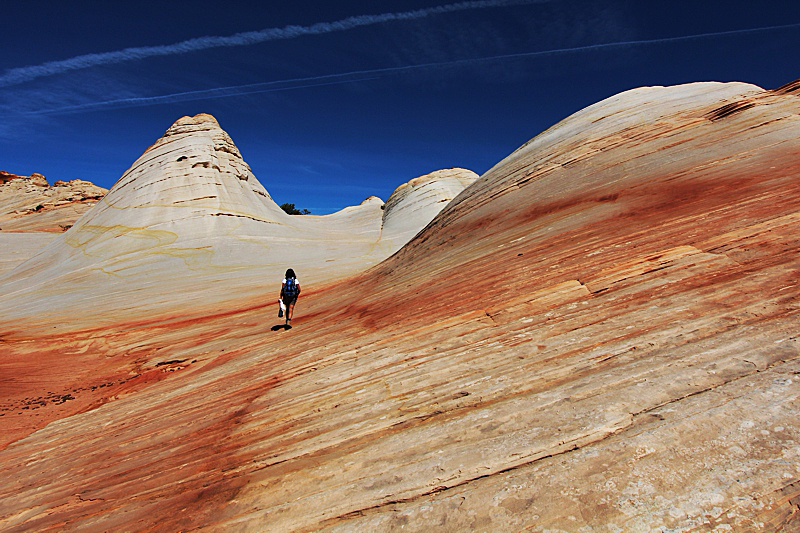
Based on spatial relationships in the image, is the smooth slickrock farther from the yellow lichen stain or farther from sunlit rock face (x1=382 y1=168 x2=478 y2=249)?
sunlit rock face (x1=382 y1=168 x2=478 y2=249)

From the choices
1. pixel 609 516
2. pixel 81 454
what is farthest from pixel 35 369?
pixel 609 516

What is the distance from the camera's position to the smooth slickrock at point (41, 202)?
1810 inches

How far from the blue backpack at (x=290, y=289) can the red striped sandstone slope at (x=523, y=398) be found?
1.27m

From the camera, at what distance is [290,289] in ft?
29.6

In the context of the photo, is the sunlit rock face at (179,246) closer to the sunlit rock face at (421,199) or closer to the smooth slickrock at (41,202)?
the sunlit rock face at (421,199)

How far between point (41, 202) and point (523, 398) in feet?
236

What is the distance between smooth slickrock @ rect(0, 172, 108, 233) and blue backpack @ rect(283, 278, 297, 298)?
50394mm

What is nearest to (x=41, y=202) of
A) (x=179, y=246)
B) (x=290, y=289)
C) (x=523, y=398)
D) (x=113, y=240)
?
(x=113, y=240)

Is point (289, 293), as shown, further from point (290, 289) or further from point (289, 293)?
point (290, 289)

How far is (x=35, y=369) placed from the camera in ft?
28.9

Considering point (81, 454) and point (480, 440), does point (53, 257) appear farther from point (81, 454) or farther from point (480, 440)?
point (480, 440)

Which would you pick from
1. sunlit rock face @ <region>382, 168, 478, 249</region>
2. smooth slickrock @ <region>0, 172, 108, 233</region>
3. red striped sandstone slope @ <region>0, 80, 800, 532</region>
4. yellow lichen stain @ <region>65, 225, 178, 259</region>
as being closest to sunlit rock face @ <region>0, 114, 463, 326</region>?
yellow lichen stain @ <region>65, 225, 178, 259</region>

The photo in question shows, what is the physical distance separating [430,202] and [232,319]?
41254 millimetres

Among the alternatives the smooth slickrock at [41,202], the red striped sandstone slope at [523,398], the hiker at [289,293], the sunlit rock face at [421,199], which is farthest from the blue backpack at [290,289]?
the smooth slickrock at [41,202]
